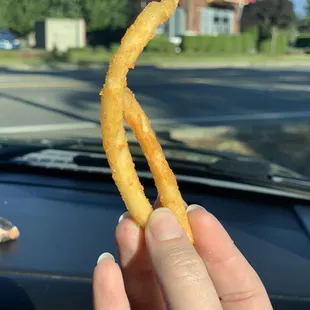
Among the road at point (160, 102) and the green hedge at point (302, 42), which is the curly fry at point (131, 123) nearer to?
the road at point (160, 102)

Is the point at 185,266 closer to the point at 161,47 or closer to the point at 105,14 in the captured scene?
the point at 161,47

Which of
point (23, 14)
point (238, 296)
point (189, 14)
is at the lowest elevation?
point (238, 296)

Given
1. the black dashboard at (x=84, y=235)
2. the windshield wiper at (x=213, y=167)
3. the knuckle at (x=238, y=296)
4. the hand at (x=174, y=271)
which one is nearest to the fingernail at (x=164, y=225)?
the hand at (x=174, y=271)

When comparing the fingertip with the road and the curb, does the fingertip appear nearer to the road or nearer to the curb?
the curb

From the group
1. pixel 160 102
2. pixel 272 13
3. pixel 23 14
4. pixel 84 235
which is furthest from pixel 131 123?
pixel 272 13

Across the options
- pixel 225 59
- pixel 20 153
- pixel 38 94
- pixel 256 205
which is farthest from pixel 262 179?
pixel 225 59

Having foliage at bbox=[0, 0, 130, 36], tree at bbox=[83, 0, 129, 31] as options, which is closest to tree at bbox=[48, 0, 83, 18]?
foliage at bbox=[0, 0, 130, 36]
